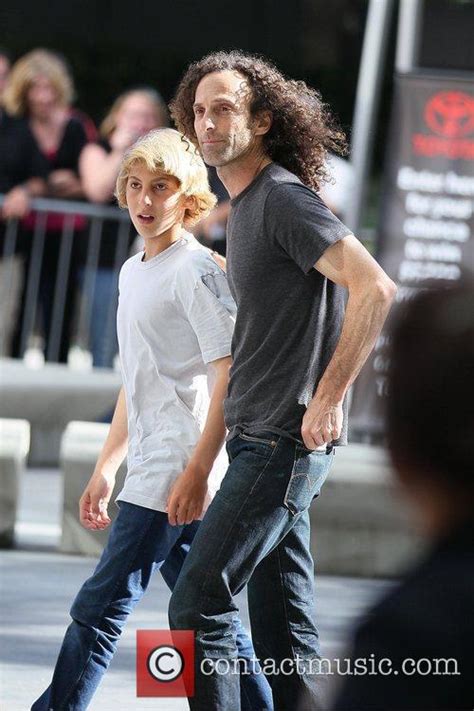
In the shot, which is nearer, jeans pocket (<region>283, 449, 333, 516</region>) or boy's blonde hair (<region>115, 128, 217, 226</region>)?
jeans pocket (<region>283, 449, 333, 516</region>)

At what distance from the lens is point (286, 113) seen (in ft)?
12.8

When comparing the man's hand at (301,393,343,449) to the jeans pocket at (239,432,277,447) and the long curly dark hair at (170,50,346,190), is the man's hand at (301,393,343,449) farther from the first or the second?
the long curly dark hair at (170,50,346,190)

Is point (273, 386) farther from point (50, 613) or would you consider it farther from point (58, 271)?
point (58, 271)

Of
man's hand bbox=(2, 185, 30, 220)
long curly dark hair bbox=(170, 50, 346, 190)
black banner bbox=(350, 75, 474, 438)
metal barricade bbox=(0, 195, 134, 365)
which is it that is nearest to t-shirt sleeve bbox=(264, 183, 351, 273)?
long curly dark hair bbox=(170, 50, 346, 190)

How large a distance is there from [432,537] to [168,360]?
207 cm

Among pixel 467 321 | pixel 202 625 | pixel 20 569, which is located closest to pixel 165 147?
pixel 202 625

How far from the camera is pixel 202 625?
3.65 m

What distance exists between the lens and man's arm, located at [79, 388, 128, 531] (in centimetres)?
425

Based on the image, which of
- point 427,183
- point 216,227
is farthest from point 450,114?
point 216,227

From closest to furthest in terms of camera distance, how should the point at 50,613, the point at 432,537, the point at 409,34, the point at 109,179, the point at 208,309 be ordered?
the point at 432,537 < the point at 208,309 < the point at 50,613 < the point at 409,34 < the point at 109,179

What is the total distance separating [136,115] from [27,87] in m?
0.99

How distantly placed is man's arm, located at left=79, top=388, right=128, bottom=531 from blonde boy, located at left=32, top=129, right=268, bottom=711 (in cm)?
13

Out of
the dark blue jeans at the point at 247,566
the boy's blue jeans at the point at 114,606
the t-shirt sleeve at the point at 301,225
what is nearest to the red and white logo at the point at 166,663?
the dark blue jeans at the point at 247,566

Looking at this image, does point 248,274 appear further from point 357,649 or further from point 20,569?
point 20,569
